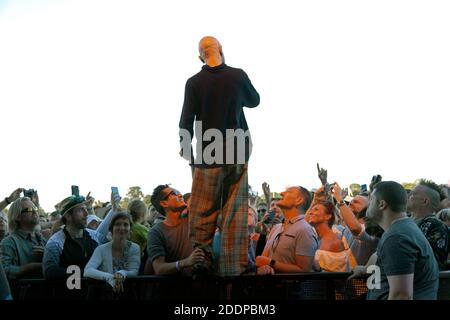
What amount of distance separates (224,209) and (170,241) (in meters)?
0.78

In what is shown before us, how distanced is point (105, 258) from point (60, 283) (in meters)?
0.46

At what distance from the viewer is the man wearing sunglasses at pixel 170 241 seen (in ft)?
18.5

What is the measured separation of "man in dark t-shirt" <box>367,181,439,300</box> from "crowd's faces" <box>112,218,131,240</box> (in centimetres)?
266

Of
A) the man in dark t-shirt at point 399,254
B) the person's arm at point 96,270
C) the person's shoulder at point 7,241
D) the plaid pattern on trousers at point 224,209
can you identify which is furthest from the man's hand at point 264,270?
the person's shoulder at point 7,241

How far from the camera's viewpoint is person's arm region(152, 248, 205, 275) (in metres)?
5.32

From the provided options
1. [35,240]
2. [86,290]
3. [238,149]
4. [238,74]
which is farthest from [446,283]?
[35,240]

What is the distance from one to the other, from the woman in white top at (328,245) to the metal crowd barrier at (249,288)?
112 cm

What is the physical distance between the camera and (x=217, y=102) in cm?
538

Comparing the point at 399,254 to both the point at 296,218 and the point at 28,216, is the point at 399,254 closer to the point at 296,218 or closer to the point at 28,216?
the point at 296,218

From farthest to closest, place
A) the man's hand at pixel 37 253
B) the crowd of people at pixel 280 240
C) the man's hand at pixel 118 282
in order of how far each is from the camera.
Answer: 1. the man's hand at pixel 37 253
2. the man's hand at pixel 118 282
3. the crowd of people at pixel 280 240

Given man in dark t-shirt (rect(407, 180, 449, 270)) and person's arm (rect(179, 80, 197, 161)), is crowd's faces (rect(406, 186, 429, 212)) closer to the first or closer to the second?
man in dark t-shirt (rect(407, 180, 449, 270))

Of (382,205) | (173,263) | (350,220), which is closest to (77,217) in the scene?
(173,263)
